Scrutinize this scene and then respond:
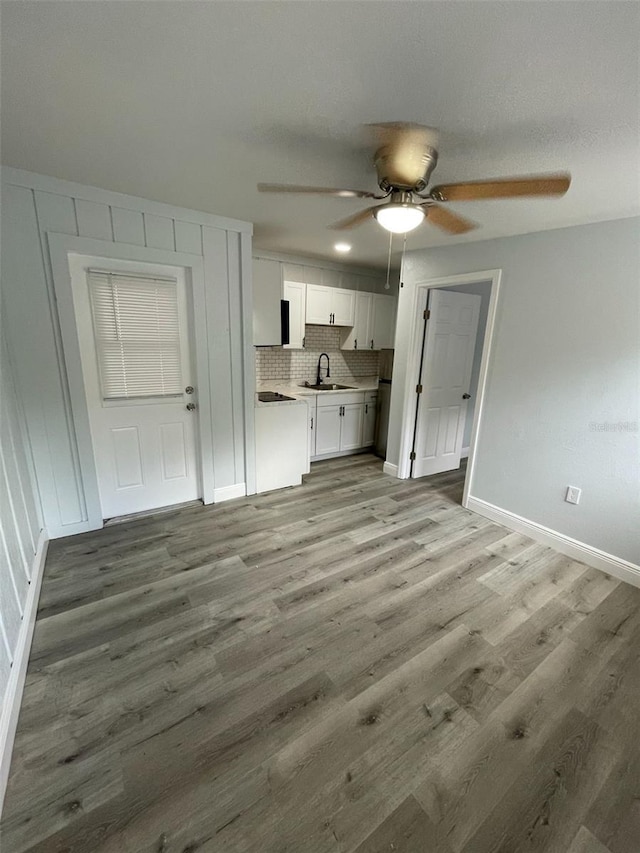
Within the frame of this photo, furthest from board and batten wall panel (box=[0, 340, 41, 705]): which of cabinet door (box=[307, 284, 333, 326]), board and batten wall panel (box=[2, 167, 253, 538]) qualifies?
cabinet door (box=[307, 284, 333, 326])

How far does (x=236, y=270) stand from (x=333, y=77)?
1911 mm

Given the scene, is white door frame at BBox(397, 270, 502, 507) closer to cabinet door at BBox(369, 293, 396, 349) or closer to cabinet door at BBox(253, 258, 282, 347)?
cabinet door at BBox(369, 293, 396, 349)

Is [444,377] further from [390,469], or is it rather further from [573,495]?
[573,495]

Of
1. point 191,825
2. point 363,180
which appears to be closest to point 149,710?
point 191,825

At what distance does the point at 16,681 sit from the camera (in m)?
1.47

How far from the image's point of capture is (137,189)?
90.2 inches

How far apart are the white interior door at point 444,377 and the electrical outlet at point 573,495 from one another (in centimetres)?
153

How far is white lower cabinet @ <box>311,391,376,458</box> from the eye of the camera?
4297 mm

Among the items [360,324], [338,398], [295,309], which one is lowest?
[338,398]

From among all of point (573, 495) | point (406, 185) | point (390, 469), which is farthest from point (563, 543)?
point (406, 185)

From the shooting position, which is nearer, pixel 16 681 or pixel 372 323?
pixel 16 681

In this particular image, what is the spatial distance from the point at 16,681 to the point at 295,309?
3.71 metres

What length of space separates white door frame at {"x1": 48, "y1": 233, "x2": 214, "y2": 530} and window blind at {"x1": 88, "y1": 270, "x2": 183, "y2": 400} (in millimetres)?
153

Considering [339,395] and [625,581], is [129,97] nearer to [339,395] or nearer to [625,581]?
[339,395]
